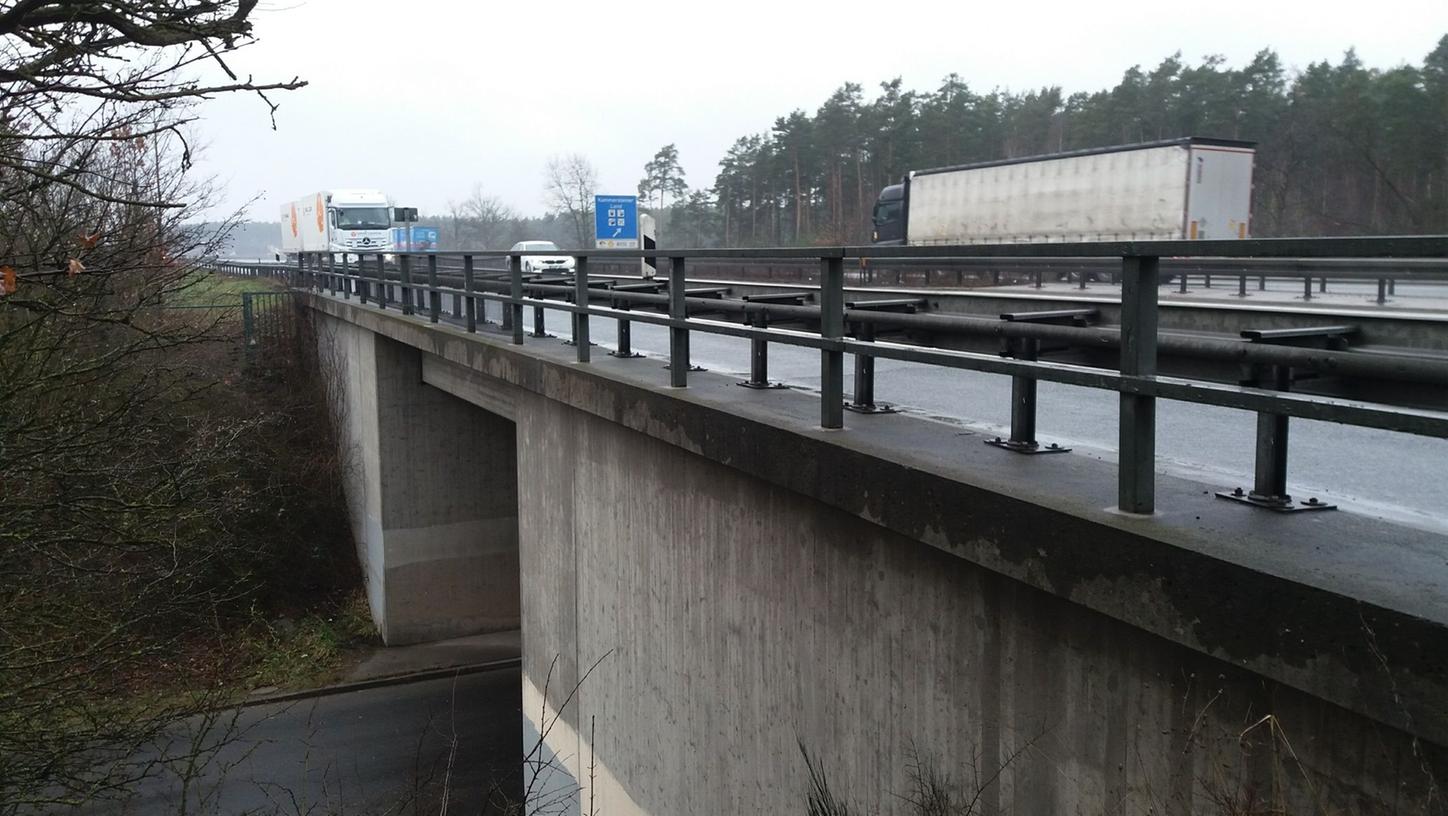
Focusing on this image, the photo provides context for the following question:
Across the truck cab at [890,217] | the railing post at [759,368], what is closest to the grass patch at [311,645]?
the railing post at [759,368]

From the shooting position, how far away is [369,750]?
53.1 feet

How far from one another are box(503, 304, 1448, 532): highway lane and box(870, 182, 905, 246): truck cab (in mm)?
33040

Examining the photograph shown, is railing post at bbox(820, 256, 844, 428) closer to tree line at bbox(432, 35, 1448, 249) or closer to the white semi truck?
tree line at bbox(432, 35, 1448, 249)

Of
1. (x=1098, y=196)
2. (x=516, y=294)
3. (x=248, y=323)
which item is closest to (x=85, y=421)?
(x=516, y=294)

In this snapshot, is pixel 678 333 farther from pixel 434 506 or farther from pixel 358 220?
pixel 358 220

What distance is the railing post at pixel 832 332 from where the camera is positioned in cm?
523

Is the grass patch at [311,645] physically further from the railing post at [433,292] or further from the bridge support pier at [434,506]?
the railing post at [433,292]

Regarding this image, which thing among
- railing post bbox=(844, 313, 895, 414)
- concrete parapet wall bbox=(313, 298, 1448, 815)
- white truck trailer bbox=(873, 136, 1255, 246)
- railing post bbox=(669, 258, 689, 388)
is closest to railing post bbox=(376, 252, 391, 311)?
concrete parapet wall bbox=(313, 298, 1448, 815)

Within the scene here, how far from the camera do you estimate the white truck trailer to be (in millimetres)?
28688

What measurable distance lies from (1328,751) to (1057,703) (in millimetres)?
1103

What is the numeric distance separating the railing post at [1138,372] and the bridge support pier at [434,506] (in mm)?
17402

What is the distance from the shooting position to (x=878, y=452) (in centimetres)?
496

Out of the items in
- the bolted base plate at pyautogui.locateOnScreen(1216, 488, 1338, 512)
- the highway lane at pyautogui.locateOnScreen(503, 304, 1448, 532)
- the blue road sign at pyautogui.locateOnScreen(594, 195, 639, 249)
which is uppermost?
the blue road sign at pyautogui.locateOnScreen(594, 195, 639, 249)

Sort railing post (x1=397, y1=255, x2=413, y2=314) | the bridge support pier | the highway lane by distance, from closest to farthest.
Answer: the highway lane → railing post (x1=397, y1=255, x2=413, y2=314) → the bridge support pier
